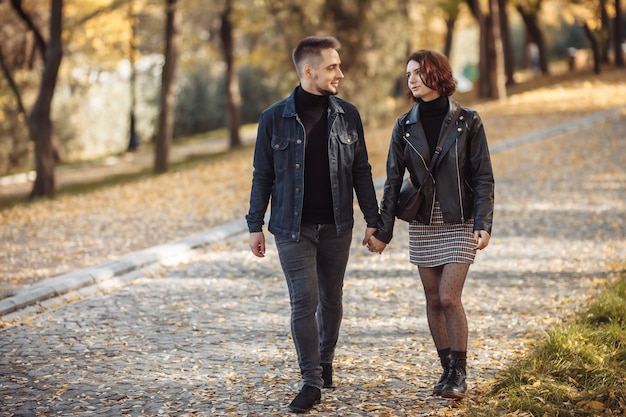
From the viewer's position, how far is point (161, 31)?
30.9m

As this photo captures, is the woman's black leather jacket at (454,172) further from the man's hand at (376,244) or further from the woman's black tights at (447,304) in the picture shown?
the woman's black tights at (447,304)

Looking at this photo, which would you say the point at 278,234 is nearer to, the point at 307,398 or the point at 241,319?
the point at 307,398

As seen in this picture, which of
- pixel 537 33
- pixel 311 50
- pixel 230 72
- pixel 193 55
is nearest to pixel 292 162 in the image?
pixel 311 50

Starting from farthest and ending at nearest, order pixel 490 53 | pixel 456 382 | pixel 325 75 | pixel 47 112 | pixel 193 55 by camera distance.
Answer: pixel 193 55 < pixel 490 53 < pixel 47 112 < pixel 456 382 < pixel 325 75

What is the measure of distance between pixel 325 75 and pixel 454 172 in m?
0.90

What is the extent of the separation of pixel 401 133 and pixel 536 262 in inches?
177

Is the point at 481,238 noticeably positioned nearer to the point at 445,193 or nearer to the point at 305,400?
the point at 445,193

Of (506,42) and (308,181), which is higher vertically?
(308,181)

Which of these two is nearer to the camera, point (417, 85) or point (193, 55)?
point (417, 85)

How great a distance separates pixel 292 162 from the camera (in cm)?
526

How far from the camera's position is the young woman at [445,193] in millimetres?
5289

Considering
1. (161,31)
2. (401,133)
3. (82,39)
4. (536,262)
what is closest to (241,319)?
(401,133)

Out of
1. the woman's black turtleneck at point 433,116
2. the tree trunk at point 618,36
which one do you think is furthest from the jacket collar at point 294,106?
the tree trunk at point 618,36

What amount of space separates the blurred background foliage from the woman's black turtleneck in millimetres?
15203
